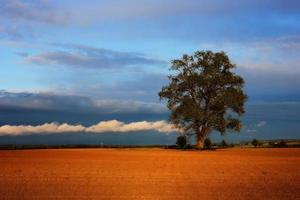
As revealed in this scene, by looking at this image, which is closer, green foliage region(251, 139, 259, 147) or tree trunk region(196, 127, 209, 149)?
tree trunk region(196, 127, 209, 149)

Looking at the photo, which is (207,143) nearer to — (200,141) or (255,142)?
(200,141)

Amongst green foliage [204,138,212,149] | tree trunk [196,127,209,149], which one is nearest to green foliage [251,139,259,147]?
green foliage [204,138,212,149]

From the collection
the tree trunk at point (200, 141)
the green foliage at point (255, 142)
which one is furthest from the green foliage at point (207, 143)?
the green foliage at point (255, 142)

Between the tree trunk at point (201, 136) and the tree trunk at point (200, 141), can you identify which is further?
the tree trunk at point (200, 141)

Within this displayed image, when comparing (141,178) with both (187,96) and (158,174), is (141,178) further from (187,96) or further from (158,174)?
(187,96)

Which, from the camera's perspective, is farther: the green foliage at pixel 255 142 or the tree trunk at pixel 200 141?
the green foliage at pixel 255 142

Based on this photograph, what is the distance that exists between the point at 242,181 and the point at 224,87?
44764 millimetres

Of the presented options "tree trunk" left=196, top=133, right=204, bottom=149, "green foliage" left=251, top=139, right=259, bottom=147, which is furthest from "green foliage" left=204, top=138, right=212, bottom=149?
"green foliage" left=251, top=139, right=259, bottom=147

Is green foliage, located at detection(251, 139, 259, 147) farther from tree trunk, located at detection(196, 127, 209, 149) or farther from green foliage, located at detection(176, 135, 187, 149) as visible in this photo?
tree trunk, located at detection(196, 127, 209, 149)

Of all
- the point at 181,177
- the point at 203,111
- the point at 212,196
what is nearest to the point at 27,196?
the point at 212,196

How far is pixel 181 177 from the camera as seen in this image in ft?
79.0

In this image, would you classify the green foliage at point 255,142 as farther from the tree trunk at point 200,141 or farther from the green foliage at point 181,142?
the tree trunk at point 200,141

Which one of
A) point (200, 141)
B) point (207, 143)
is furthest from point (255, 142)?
point (200, 141)

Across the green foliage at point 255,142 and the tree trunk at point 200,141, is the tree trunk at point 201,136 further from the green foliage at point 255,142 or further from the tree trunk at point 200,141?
the green foliage at point 255,142
